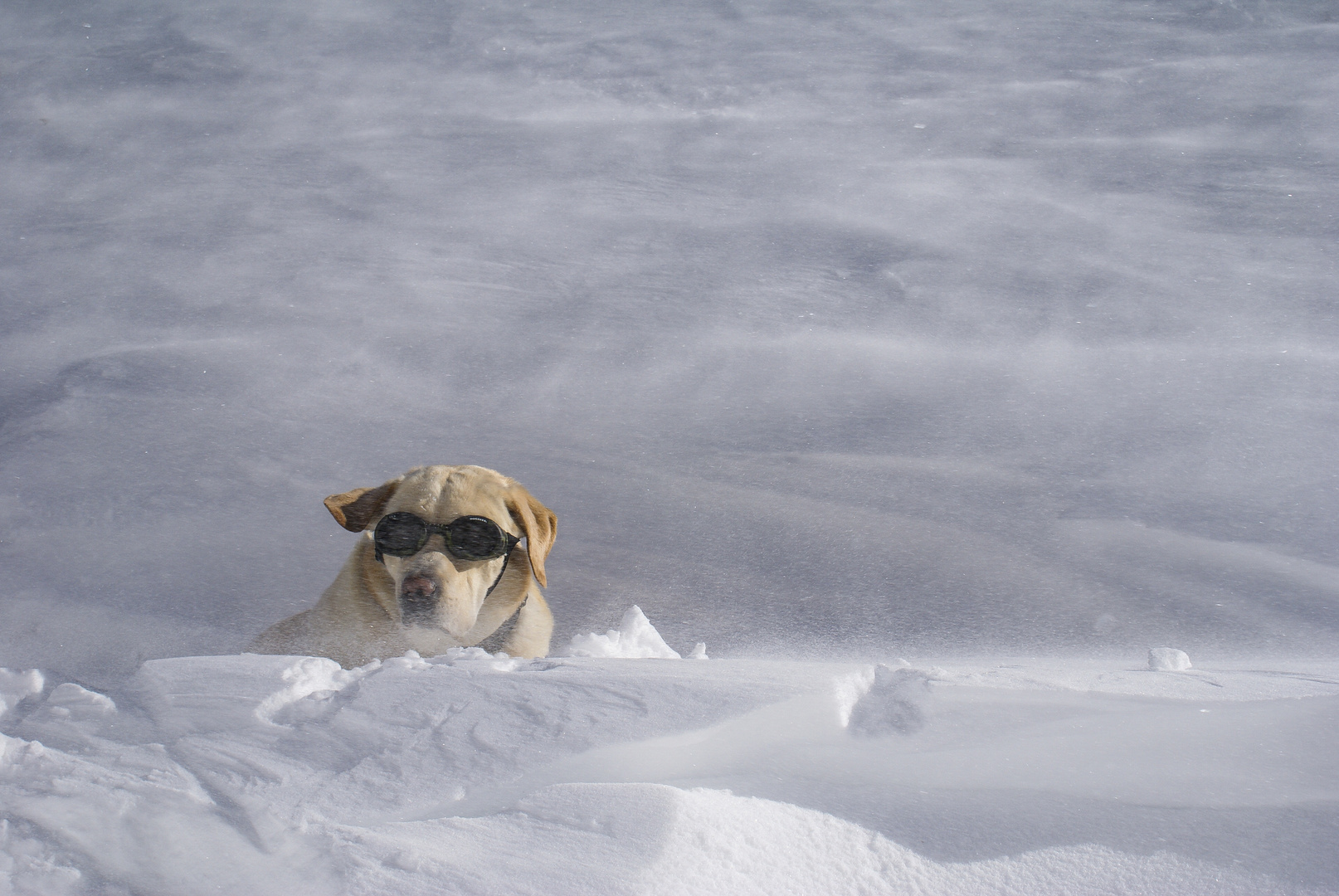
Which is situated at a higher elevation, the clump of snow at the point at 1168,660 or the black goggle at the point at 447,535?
the black goggle at the point at 447,535

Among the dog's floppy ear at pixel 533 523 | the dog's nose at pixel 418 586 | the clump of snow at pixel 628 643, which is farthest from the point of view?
the clump of snow at pixel 628 643

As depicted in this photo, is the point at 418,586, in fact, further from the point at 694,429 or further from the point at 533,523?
the point at 694,429

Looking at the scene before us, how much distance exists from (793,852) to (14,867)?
1.43 metres

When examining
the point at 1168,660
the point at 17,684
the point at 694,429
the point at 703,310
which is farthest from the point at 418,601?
the point at 703,310

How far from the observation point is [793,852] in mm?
1795

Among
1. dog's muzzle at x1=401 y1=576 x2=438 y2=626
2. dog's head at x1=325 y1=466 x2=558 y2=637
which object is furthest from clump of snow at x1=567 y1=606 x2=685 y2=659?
dog's muzzle at x1=401 y1=576 x2=438 y2=626

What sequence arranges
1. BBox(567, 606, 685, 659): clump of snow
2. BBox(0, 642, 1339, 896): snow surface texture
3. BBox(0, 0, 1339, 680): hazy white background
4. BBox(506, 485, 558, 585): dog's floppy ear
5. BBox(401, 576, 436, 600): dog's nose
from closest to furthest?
BBox(0, 642, 1339, 896): snow surface texture → BBox(401, 576, 436, 600): dog's nose → BBox(506, 485, 558, 585): dog's floppy ear → BBox(567, 606, 685, 659): clump of snow → BBox(0, 0, 1339, 680): hazy white background

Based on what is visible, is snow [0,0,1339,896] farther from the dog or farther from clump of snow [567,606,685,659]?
the dog

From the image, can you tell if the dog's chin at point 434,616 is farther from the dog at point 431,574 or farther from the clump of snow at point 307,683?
the clump of snow at point 307,683

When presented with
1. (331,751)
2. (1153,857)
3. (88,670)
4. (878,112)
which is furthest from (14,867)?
(878,112)

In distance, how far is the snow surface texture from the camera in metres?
1.73

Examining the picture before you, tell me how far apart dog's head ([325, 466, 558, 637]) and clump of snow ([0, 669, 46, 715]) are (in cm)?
100

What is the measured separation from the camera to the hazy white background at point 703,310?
162 inches

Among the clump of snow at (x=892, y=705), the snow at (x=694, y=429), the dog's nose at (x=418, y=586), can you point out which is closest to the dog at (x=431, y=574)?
the dog's nose at (x=418, y=586)
